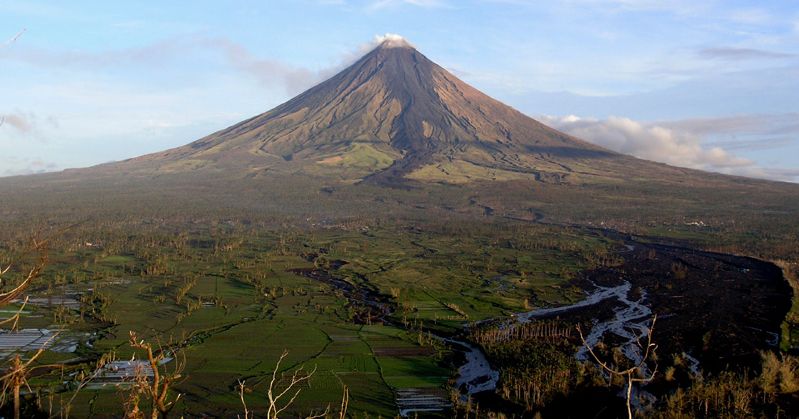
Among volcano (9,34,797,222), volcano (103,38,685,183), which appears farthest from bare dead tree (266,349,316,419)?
volcano (103,38,685,183)

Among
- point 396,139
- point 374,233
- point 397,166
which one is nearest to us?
point 374,233

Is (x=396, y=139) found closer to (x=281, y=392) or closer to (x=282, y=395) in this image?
(x=282, y=395)

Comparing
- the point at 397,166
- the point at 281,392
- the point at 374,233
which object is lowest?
the point at 374,233

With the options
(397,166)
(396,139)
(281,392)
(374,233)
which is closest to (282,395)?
(281,392)

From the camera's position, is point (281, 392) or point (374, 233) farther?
point (374, 233)

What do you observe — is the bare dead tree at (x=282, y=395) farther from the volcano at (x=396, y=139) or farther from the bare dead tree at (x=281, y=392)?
the volcano at (x=396, y=139)

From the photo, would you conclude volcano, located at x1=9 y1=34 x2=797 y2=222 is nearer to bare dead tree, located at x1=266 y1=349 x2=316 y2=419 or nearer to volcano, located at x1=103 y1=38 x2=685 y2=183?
volcano, located at x1=103 y1=38 x2=685 y2=183

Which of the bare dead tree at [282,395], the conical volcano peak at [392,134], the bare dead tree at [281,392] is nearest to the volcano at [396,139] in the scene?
the conical volcano peak at [392,134]
